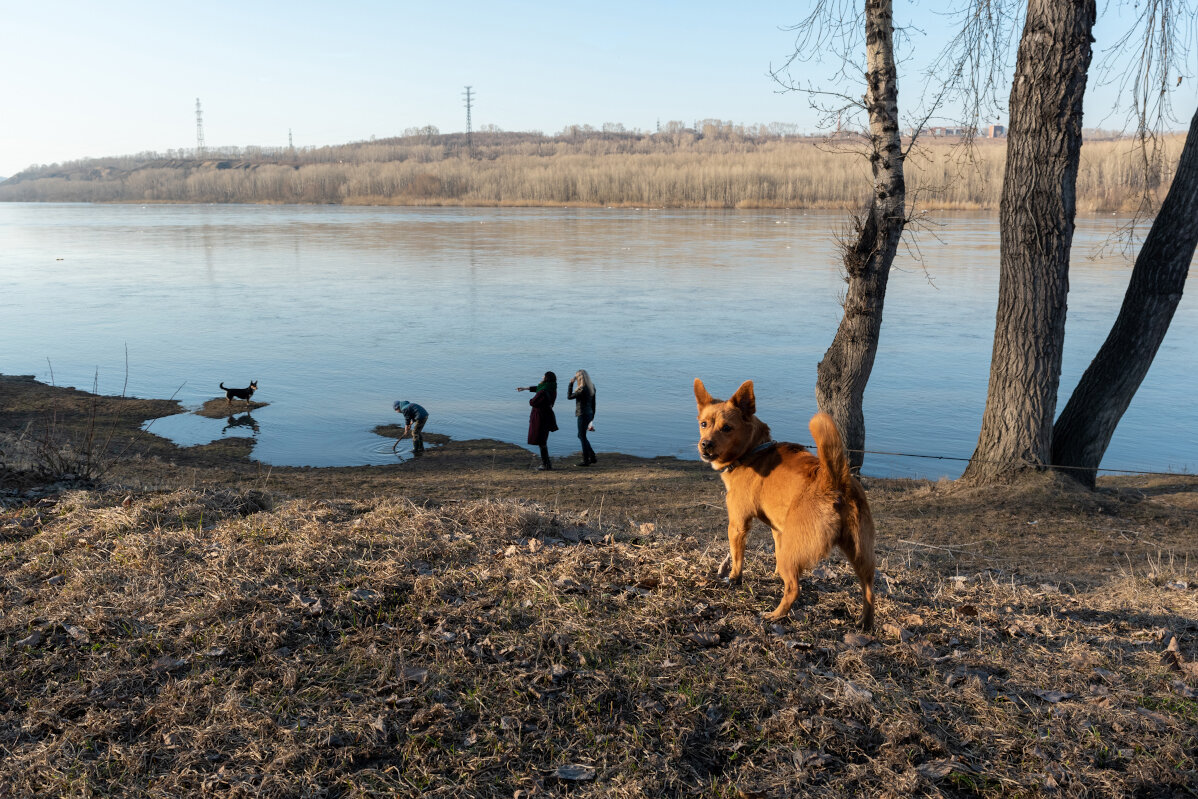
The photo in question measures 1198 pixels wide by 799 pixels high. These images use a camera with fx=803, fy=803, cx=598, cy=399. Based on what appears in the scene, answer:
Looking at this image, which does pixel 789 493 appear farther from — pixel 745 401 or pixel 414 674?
pixel 414 674

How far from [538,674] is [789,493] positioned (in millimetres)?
1464

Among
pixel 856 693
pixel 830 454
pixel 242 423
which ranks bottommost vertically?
pixel 242 423

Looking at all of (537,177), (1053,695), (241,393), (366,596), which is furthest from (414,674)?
(537,177)

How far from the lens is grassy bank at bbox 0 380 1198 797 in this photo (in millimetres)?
2887

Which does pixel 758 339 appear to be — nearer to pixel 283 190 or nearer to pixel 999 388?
pixel 999 388

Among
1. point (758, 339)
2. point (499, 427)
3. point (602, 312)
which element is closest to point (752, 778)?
point (499, 427)

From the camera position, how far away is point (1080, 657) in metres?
3.74

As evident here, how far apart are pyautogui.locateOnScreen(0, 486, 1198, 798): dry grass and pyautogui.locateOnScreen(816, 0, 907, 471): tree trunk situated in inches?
182

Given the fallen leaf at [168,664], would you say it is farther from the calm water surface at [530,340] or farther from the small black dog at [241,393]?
the small black dog at [241,393]

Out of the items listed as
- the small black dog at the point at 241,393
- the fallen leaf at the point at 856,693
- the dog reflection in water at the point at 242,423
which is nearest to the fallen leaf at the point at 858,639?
the fallen leaf at the point at 856,693

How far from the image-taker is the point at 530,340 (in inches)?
755

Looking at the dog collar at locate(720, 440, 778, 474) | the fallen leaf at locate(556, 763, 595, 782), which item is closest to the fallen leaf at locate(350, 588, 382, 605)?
the fallen leaf at locate(556, 763, 595, 782)

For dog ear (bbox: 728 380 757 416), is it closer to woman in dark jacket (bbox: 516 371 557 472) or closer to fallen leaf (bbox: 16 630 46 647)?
fallen leaf (bbox: 16 630 46 647)

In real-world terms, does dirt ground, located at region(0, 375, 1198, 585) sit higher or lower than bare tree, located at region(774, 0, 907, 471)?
lower
